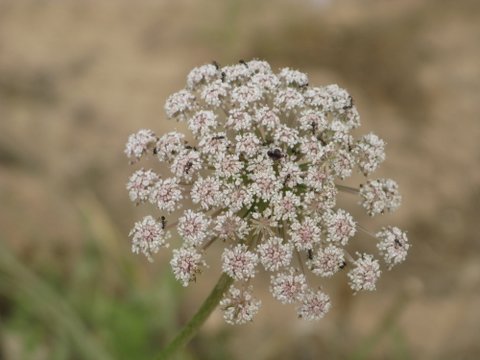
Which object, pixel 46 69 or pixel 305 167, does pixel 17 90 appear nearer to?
pixel 46 69

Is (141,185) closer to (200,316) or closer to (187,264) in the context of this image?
(187,264)

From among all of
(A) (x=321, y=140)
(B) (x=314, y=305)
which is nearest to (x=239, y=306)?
(B) (x=314, y=305)

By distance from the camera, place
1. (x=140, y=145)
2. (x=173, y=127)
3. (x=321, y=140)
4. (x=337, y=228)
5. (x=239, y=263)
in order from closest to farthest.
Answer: (x=239, y=263) → (x=337, y=228) → (x=321, y=140) → (x=140, y=145) → (x=173, y=127)

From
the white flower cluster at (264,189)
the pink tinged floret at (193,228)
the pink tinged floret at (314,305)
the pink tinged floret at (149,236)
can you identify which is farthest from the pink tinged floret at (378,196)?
the pink tinged floret at (149,236)

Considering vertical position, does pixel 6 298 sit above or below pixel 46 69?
below

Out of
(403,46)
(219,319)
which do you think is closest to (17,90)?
(219,319)

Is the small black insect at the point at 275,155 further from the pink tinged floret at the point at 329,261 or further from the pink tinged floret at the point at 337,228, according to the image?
the pink tinged floret at the point at 329,261
